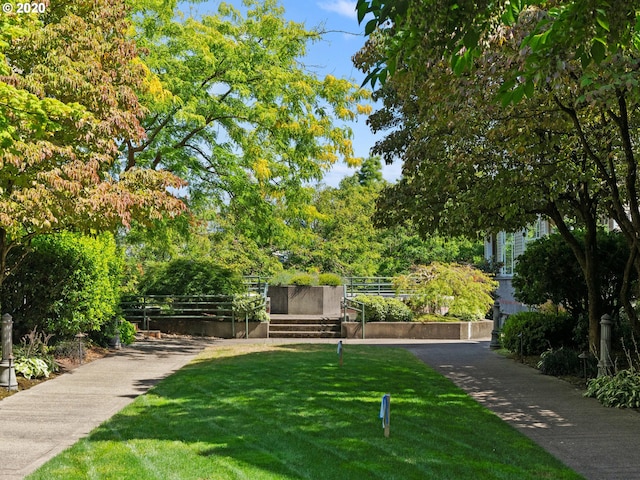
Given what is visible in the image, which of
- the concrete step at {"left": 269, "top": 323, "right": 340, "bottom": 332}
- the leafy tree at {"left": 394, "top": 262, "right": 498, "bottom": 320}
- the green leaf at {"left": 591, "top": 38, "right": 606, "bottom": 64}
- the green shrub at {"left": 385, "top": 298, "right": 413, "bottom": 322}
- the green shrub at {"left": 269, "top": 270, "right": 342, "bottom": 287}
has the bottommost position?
the concrete step at {"left": 269, "top": 323, "right": 340, "bottom": 332}

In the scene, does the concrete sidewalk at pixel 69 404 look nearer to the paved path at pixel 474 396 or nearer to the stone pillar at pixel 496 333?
the paved path at pixel 474 396

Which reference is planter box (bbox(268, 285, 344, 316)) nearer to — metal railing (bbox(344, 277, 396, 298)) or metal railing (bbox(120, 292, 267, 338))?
metal railing (bbox(344, 277, 396, 298))

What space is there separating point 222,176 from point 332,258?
65.5ft

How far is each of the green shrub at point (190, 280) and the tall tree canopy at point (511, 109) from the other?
367 inches

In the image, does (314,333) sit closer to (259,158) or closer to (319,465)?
(259,158)

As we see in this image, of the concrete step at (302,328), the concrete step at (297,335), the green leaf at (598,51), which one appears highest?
the green leaf at (598,51)

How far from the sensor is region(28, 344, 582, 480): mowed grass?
6477 mm

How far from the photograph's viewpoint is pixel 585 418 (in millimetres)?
9219

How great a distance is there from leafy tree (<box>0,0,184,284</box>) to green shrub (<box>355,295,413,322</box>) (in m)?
11.4

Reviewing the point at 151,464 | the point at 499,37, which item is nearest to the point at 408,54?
the point at 499,37

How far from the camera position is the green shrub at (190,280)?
22.5m

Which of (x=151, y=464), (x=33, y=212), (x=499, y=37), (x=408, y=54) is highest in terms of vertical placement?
(x=499, y=37)

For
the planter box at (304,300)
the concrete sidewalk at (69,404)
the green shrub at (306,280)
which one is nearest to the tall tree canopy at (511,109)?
the concrete sidewalk at (69,404)

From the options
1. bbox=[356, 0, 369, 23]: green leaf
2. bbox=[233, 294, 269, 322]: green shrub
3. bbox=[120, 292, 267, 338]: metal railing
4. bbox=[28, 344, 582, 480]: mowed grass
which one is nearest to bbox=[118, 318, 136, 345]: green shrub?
bbox=[120, 292, 267, 338]: metal railing
